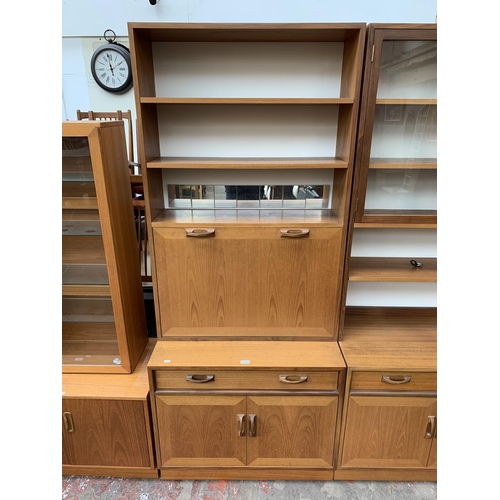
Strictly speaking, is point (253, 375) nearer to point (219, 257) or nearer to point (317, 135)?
point (219, 257)

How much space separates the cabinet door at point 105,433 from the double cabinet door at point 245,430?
3.8 inches

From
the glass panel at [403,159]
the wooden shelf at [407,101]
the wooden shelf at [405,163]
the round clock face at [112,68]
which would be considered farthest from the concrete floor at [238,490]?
the round clock face at [112,68]

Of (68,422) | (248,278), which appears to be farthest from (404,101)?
(68,422)

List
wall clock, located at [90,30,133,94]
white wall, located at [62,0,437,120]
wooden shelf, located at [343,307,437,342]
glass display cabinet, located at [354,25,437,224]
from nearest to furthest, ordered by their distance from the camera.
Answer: glass display cabinet, located at [354,25,437,224]
wooden shelf, located at [343,307,437,342]
white wall, located at [62,0,437,120]
wall clock, located at [90,30,133,94]

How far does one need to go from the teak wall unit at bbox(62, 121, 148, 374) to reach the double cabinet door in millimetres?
366

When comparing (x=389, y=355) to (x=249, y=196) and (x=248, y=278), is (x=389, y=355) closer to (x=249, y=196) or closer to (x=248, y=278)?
(x=248, y=278)

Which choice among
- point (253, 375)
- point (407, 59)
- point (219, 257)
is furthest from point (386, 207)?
point (253, 375)

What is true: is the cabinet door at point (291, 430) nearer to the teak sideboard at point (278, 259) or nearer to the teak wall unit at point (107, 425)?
the teak sideboard at point (278, 259)

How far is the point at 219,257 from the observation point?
1.48 meters

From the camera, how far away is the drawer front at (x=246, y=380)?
1.48m

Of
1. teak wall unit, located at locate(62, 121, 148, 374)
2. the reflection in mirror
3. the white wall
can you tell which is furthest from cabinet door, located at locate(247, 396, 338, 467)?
the white wall

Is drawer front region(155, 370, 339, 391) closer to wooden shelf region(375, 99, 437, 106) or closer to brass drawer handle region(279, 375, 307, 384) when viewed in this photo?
brass drawer handle region(279, 375, 307, 384)

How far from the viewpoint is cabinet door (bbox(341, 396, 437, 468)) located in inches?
59.0

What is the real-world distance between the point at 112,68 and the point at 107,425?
319cm
